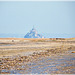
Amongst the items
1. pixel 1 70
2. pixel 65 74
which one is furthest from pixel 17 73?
pixel 65 74

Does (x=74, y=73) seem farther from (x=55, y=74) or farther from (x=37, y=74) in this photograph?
(x=37, y=74)

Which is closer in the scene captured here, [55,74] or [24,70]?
[55,74]

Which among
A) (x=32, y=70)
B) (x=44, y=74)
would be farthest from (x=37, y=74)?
(x=32, y=70)

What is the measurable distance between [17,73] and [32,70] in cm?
136

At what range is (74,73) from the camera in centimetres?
1365

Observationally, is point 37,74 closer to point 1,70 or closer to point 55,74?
point 55,74

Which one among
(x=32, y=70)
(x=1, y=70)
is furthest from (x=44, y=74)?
(x=1, y=70)

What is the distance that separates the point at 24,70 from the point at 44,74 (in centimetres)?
183

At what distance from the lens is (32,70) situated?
1491 cm

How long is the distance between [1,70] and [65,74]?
14.1 ft

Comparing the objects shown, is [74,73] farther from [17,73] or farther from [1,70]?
[1,70]

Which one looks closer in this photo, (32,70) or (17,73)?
(17,73)

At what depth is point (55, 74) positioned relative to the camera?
1338 centimetres

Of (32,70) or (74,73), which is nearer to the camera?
(74,73)
